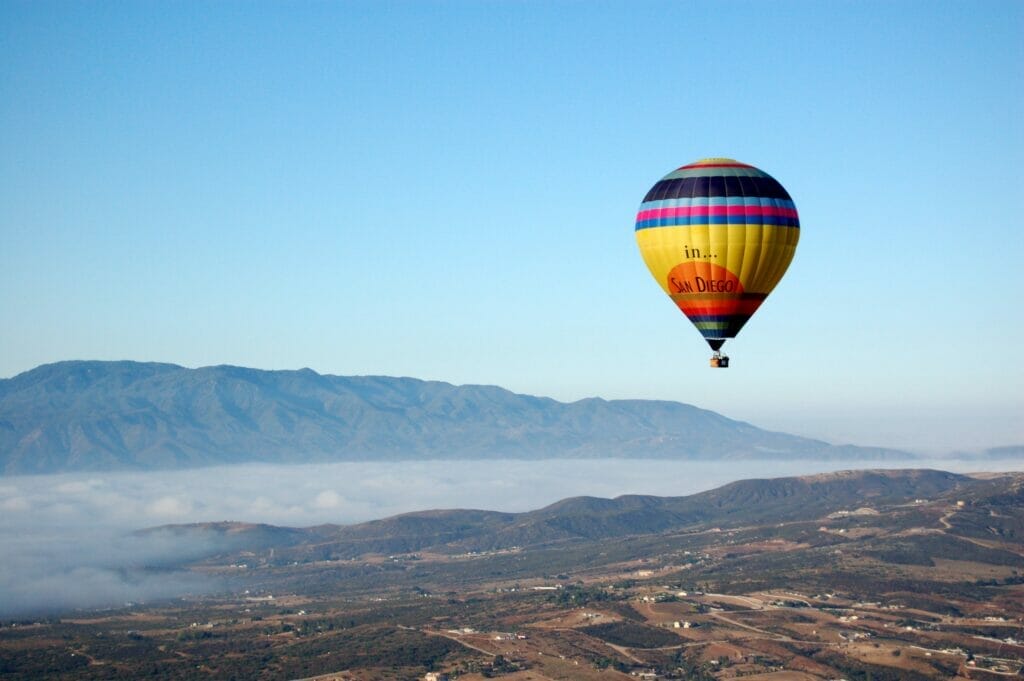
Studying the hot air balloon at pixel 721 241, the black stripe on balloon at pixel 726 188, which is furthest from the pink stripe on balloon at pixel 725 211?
the black stripe on balloon at pixel 726 188

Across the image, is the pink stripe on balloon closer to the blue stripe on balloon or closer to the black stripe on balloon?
the blue stripe on balloon

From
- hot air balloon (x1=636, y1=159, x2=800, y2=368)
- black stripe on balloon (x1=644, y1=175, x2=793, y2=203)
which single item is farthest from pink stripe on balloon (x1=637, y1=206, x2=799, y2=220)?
black stripe on balloon (x1=644, y1=175, x2=793, y2=203)

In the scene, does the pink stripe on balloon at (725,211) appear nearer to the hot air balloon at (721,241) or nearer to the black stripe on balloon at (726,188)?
the hot air balloon at (721,241)

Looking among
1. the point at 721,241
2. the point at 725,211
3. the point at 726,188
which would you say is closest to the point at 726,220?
the point at 725,211

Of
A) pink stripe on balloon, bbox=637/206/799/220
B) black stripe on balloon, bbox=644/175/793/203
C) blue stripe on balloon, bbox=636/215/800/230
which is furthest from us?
black stripe on balloon, bbox=644/175/793/203

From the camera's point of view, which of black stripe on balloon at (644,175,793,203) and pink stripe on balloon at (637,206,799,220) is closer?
pink stripe on balloon at (637,206,799,220)

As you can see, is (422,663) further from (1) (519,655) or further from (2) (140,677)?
(2) (140,677)
